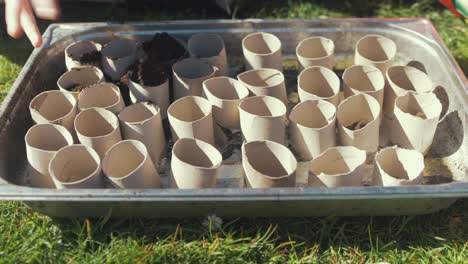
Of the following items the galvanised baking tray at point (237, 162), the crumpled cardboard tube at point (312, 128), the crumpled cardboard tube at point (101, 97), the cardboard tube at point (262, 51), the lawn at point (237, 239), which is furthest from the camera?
the cardboard tube at point (262, 51)

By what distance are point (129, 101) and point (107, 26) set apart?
33cm

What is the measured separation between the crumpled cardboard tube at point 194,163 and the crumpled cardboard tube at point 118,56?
436mm

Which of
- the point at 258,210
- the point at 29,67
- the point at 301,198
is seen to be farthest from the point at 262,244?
the point at 29,67

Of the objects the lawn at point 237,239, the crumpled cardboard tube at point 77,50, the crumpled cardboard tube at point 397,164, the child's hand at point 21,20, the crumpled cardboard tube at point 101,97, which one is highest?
the child's hand at point 21,20

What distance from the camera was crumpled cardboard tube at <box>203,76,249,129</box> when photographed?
1451 millimetres

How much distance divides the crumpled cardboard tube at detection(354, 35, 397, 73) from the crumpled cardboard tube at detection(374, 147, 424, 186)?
400 millimetres

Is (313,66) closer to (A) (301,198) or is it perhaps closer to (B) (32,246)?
(A) (301,198)

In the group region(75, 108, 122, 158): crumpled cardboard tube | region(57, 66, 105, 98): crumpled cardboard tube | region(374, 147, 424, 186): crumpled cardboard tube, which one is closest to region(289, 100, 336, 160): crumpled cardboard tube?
region(374, 147, 424, 186): crumpled cardboard tube

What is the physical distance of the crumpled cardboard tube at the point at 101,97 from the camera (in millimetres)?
1467

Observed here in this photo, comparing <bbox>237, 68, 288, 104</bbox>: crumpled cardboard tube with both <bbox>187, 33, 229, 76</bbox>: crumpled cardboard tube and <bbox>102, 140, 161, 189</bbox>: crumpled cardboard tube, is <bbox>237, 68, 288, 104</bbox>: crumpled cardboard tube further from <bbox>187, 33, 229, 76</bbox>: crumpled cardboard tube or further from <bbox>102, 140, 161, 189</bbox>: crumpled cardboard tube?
<bbox>102, 140, 161, 189</bbox>: crumpled cardboard tube

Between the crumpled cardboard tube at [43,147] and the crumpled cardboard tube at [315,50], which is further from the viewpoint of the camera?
the crumpled cardboard tube at [315,50]

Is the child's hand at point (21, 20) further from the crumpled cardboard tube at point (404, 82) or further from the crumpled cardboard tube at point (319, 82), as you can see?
the crumpled cardboard tube at point (404, 82)

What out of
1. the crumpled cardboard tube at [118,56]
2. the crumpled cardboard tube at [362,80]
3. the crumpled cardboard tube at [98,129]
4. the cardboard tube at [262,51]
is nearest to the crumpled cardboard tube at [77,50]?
the crumpled cardboard tube at [118,56]

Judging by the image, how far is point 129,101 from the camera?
1.57m
